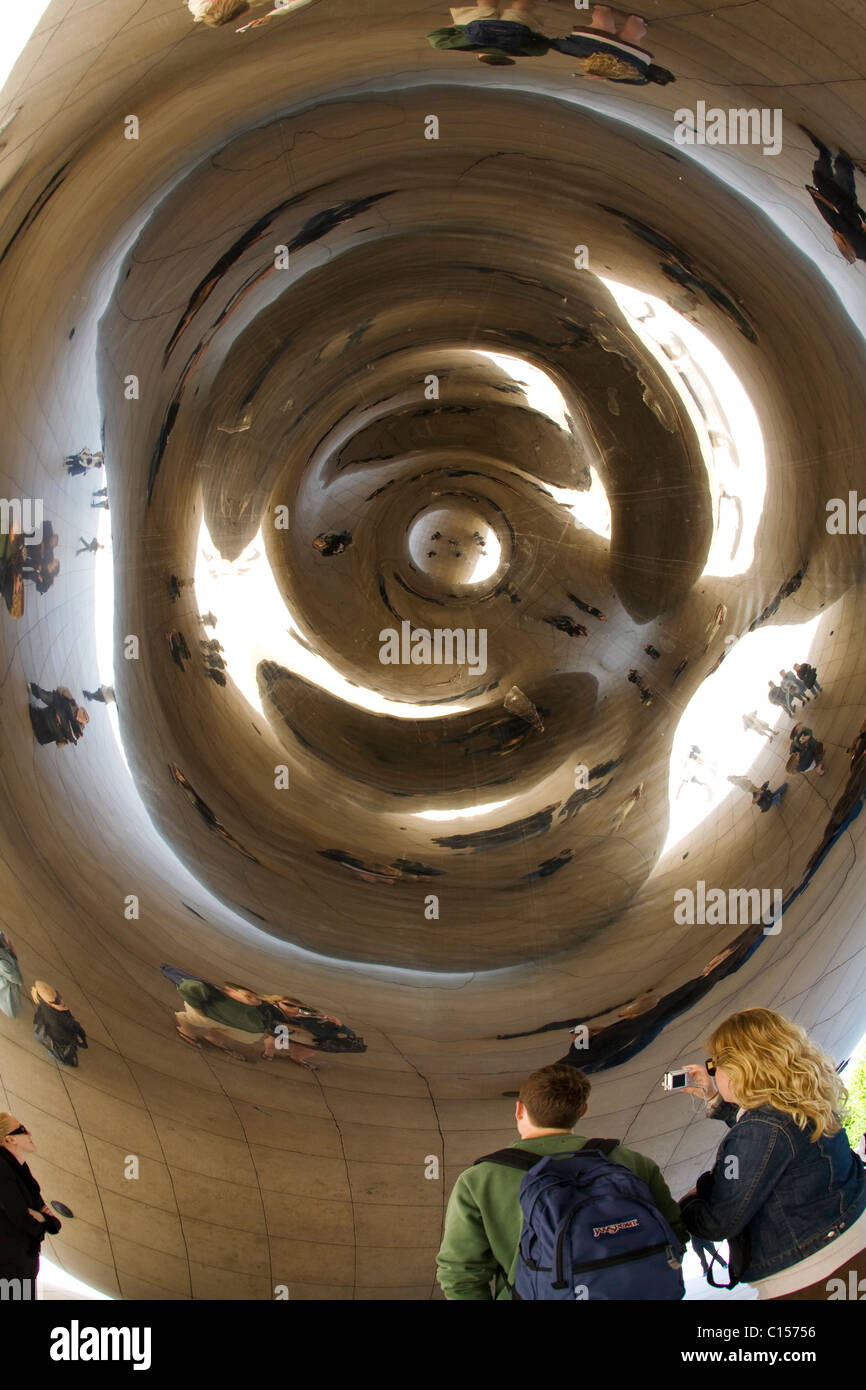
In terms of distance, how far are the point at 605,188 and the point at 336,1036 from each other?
2708mm

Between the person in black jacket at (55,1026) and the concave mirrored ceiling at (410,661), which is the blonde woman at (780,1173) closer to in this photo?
the concave mirrored ceiling at (410,661)

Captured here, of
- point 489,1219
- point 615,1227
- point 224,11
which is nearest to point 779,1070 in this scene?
point 615,1227

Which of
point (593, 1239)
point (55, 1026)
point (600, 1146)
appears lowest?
point (593, 1239)

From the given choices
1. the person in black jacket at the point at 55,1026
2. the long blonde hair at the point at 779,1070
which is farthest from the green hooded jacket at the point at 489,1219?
the person in black jacket at the point at 55,1026

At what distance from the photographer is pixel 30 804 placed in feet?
8.38

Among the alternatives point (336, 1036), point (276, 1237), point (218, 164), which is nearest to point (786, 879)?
point (336, 1036)

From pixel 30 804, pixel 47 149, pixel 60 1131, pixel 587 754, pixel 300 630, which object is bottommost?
pixel 60 1131

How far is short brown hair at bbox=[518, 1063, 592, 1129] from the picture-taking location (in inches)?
74.7

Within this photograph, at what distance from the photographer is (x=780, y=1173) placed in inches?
72.5

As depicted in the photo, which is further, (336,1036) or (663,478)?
(663,478)

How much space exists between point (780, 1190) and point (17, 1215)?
5.73 feet

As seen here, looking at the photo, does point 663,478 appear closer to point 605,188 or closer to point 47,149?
point 605,188
